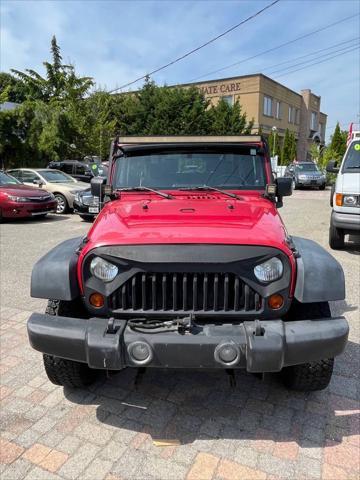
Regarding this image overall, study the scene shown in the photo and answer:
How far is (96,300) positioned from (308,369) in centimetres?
156

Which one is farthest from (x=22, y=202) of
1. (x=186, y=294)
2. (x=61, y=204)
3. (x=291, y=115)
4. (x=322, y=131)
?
(x=322, y=131)

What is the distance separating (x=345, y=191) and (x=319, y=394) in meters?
4.88

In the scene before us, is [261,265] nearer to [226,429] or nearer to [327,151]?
[226,429]

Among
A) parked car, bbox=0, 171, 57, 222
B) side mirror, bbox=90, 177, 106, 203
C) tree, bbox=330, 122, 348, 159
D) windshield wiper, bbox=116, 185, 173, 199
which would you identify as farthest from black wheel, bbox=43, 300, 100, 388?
tree, bbox=330, 122, 348, 159

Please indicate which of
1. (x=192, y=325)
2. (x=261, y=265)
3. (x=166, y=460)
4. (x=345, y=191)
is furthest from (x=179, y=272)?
(x=345, y=191)

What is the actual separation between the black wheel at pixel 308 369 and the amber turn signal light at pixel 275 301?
0.75ft

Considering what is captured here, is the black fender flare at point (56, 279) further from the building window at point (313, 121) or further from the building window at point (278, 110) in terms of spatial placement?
the building window at point (313, 121)

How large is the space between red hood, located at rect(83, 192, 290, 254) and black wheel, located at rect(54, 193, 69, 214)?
32.2ft

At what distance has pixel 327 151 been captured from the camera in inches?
1196

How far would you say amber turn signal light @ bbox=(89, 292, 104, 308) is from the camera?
8.49 feet

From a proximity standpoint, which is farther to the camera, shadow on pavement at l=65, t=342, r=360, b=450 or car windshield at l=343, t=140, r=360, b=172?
car windshield at l=343, t=140, r=360, b=172

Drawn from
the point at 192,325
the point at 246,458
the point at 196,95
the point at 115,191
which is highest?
the point at 196,95

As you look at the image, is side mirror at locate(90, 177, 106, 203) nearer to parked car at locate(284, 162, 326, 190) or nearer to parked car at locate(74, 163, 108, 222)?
parked car at locate(74, 163, 108, 222)

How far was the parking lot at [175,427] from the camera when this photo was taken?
2410 millimetres
